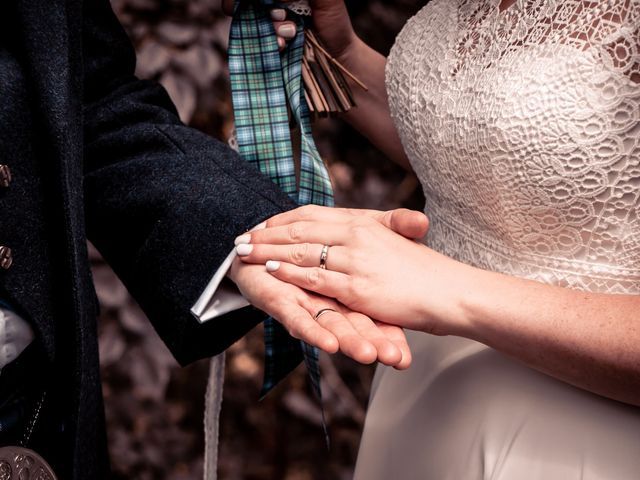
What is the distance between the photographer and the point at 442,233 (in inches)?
41.4

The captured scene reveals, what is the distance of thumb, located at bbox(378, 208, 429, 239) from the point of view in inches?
32.3

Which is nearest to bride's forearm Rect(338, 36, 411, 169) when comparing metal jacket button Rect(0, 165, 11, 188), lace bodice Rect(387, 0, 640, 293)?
lace bodice Rect(387, 0, 640, 293)

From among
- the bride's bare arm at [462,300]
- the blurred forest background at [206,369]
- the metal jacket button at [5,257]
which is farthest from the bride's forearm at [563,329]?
the blurred forest background at [206,369]

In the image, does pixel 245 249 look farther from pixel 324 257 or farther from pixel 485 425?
pixel 485 425

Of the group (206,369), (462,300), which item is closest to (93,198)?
(462,300)

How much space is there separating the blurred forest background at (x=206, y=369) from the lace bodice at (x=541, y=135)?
25.6 inches

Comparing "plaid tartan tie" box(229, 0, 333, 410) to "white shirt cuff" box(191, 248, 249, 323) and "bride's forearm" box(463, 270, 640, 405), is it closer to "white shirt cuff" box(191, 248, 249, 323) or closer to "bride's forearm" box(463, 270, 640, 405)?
"white shirt cuff" box(191, 248, 249, 323)

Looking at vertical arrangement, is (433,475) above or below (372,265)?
below

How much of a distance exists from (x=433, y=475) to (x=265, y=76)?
25.5 inches

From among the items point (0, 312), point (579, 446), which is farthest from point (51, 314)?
point (579, 446)

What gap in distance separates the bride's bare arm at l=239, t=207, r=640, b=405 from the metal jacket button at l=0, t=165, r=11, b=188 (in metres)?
0.30

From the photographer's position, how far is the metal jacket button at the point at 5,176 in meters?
0.71

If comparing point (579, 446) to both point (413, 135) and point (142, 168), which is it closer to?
point (413, 135)

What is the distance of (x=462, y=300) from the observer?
78 cm
